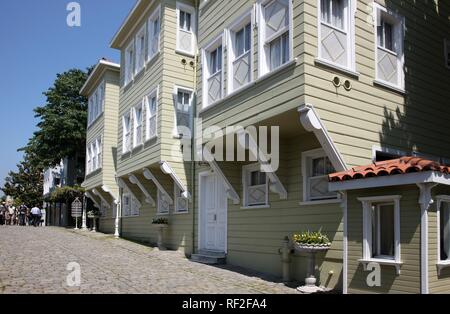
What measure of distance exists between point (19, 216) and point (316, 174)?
1362 inches

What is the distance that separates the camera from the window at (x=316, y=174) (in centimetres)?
1034

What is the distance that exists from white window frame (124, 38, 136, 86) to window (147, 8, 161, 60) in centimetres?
223

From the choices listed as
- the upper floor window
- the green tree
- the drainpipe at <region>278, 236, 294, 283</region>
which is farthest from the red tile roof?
the green tree

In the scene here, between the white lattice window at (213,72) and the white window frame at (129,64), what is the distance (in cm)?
668

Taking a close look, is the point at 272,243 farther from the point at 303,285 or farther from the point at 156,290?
the point at 156,290

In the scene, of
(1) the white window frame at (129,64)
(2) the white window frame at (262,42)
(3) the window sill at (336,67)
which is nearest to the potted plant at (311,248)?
(3) the window sill at (336,67)

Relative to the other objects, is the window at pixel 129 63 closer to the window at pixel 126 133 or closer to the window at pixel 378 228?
the window at pixel 126 133

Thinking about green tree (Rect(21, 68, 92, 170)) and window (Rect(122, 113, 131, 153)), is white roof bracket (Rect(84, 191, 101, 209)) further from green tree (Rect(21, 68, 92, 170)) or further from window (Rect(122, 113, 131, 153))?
window (Rect(122, 113, 131, 153))

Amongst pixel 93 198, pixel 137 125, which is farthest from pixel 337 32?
pixel 93 198

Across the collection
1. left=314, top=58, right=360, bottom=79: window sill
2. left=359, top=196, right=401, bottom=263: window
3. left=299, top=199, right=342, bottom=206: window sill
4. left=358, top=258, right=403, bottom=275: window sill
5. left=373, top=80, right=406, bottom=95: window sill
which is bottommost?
left=358, top=258, right=403, bottom=275: window sill

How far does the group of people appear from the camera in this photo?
36.1 m

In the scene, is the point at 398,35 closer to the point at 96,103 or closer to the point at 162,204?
the point at 162,204

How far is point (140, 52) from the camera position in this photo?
1916 cm

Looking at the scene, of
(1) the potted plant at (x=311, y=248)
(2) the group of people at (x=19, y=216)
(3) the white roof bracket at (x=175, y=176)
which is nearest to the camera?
(1) the potted plant at (x=311, y=248)
